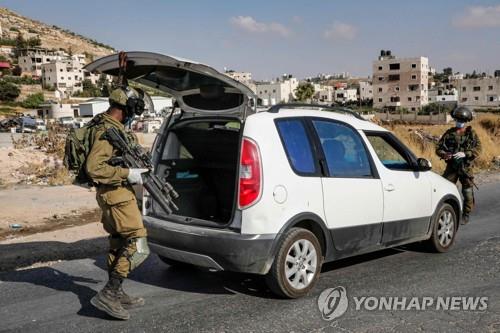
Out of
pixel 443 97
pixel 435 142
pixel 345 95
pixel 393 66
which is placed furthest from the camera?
pixel 345 95

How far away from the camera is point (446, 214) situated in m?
6.62

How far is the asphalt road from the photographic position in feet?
14.1

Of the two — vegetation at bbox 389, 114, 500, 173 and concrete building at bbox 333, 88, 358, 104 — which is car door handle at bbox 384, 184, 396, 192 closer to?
Answer: vegetation at bbox 389, 114, 500, 173

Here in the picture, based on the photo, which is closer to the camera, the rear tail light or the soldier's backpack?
the soldier's backpack

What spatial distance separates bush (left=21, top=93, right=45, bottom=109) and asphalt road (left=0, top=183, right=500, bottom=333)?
101709mm

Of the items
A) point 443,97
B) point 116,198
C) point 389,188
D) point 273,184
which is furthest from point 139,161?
point 443,97

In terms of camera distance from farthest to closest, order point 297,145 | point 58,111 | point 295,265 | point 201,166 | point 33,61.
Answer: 1. point 33,61
2. point 58,111
3. point 201,166
4. point 297,145
5. point 295,265

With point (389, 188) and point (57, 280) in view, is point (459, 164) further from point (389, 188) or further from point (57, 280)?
point (57, 280)

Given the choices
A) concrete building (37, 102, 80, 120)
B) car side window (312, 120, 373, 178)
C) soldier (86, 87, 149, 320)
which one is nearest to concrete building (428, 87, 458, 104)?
concrete building (37, 102, 80, 120)

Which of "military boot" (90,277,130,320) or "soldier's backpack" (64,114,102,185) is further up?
"soldier's backpack" (64,114,102,185)

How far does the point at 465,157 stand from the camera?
25.5ft

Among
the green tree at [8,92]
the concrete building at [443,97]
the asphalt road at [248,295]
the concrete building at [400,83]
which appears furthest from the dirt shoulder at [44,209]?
the concrete building at [443,97]

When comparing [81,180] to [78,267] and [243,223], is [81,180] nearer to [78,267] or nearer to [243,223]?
[243,223]

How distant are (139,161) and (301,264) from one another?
5.83ft
